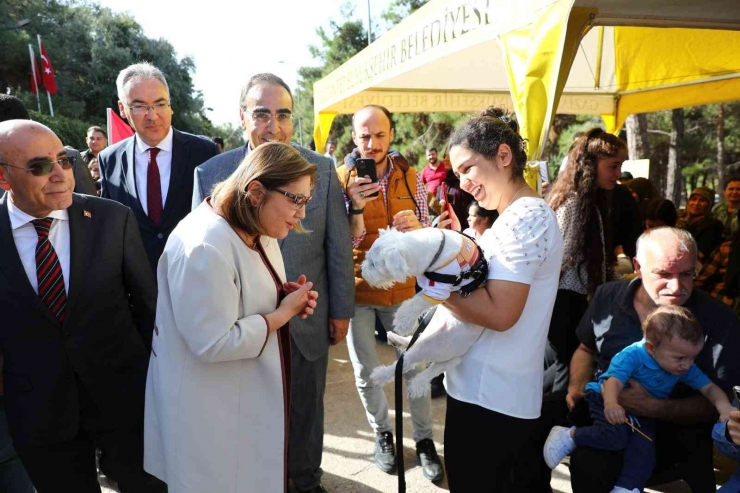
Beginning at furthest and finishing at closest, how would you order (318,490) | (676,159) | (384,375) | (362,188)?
(676,159)
(318,490)
(362,188)
(384,375)

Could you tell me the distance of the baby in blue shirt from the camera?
196cm

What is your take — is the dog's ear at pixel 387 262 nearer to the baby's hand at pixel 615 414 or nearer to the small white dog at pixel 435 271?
the small white dog at pixel 435 271

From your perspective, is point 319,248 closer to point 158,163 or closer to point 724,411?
point 158,163

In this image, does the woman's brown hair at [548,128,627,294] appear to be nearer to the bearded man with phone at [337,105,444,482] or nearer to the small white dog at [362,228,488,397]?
the bearded man with phone at [337,105,444,482]

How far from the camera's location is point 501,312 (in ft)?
4.93

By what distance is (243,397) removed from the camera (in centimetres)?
163

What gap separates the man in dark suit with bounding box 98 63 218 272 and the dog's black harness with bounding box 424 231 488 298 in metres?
1.86

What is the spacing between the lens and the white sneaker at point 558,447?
86.5 inches

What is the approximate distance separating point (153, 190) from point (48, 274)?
1.10 metres

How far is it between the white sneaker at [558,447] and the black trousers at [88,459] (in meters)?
1.67

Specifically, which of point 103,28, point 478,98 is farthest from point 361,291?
point 103,28

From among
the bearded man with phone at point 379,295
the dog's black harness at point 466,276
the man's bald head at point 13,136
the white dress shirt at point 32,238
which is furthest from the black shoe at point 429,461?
the man's bald head at point 13,136

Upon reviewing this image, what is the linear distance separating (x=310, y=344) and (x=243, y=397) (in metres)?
0.78

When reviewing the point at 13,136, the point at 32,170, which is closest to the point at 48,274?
the point at 32,170
